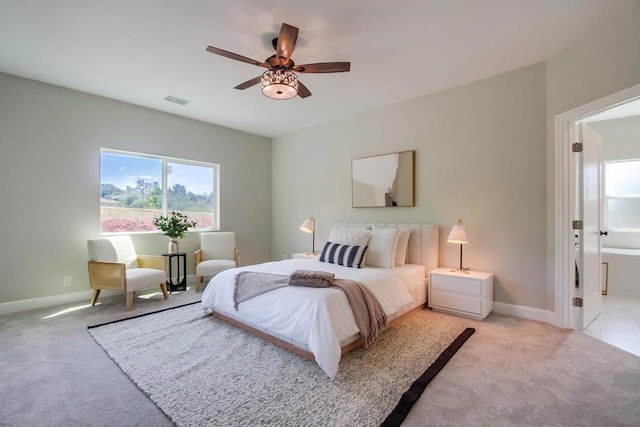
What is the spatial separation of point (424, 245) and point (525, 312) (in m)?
1.32

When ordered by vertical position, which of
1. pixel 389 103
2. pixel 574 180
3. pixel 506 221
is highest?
pixel 389 103

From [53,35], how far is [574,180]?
533cm

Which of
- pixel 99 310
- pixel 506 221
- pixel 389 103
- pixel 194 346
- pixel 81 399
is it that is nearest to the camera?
pixel 81 399

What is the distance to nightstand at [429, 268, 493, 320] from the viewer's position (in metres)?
3.30

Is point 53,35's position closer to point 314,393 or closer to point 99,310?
point 99,310

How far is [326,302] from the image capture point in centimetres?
233

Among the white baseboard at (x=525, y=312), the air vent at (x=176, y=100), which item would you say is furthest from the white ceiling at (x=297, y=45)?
the white baseboard at (x=525, y=312)

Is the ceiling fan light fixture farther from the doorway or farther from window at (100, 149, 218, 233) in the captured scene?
the doorway

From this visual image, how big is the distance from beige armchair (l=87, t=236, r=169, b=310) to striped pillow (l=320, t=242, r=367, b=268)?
2340mm

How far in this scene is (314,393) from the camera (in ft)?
6.47

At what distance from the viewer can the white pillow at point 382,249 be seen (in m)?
3.62

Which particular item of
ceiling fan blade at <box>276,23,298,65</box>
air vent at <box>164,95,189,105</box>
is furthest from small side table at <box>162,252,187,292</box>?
ceiling fan blade at <box>276,23,298,65</box>

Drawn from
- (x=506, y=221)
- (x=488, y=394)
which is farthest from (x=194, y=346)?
(x=506, y=221)

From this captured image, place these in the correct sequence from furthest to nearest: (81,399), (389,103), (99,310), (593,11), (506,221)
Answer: (389,103)
(99,310)
(506,221)
(593,11)
(81,399)
